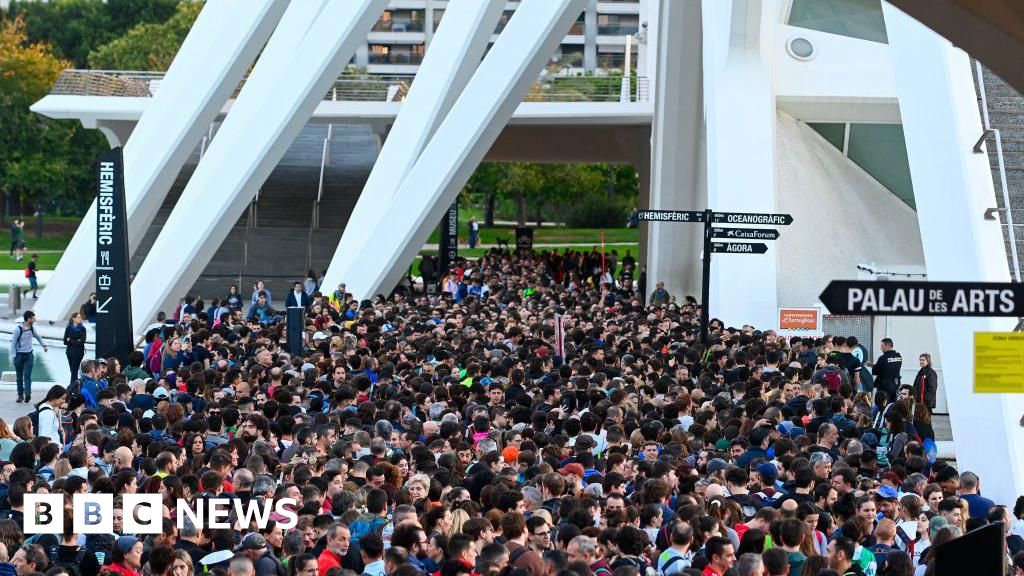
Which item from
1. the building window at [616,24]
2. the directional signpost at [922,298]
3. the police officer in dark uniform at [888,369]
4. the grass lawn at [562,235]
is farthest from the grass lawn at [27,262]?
the building window at [616,24]

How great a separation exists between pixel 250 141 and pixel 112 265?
887 centimetres

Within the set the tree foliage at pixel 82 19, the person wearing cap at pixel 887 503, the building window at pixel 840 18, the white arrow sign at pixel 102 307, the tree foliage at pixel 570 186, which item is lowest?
the person wearing cap at pixel 887 503

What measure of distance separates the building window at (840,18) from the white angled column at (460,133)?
5.47m

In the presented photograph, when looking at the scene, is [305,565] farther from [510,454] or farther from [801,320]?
[801,320]

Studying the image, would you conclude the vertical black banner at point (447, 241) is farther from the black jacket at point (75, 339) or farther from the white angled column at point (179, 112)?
the black jacket at point (75, 339)

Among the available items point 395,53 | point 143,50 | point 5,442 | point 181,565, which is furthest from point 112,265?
point 395,53

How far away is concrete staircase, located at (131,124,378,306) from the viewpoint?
141 ft

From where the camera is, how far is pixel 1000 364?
1093 cm

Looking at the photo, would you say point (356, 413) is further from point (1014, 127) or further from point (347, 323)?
point (347, 323)

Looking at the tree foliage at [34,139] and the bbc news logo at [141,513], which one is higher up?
the tree foliage at [34,139]

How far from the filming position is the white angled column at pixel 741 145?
2523 centimetres

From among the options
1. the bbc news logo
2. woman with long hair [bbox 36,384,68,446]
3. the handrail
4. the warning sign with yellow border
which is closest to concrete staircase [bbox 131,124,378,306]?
woman with long hair [bbox 36,384,68,446]

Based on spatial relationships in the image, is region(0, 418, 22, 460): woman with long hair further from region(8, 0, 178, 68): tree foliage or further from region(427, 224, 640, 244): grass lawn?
region(8, 0, 178, 68): tree foliage

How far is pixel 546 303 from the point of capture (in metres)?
Result: 26.6
